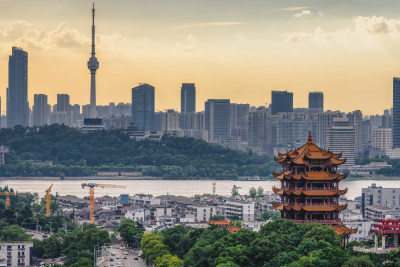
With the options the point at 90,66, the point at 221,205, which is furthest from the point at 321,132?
the point at 221,205

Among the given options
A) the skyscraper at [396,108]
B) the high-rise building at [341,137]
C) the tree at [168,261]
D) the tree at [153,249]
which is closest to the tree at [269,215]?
the tree at [153,249]

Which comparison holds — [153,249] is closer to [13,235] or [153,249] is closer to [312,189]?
[312,189]

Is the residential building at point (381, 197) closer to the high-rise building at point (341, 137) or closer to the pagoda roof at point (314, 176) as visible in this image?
the pagoda roof at point (314, 176)

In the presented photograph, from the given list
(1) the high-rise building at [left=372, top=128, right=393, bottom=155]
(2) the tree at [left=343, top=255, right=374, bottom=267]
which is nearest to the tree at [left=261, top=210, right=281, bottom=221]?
(2) the tree at [left=343, top=255, right=374, bottom=267]

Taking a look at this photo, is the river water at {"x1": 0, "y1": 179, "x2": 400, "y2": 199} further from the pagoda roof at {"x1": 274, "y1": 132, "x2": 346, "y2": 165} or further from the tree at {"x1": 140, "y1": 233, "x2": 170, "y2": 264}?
the pagoda roof at {"x1": 274, "y1": 132, "x2": 346, "y2": 165}

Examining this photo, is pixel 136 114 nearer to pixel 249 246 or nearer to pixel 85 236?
pixel 85 236

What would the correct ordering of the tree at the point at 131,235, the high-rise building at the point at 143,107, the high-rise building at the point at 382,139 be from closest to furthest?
the tree at the point at 131,235 → the high-rise building at the point at 382,139 → the high-rise building at the point at 143,107

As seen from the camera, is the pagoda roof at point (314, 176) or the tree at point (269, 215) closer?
the pagoda roof at point (314, 176)
